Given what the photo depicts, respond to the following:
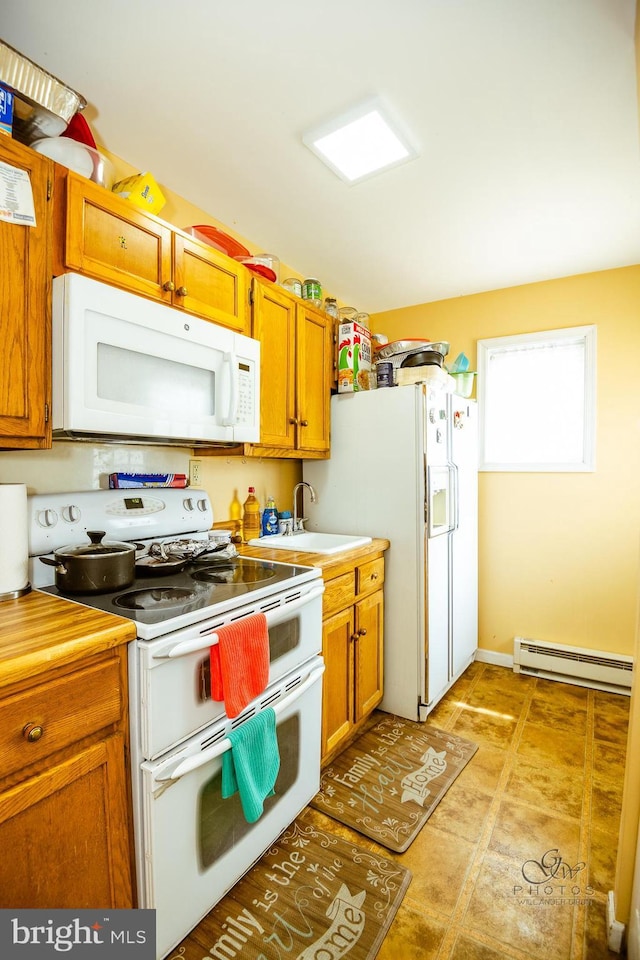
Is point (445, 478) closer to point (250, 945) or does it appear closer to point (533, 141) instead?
point (533, 141)

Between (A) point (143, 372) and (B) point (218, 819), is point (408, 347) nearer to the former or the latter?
(A) point (143, 372)

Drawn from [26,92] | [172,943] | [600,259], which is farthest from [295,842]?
[600,259]

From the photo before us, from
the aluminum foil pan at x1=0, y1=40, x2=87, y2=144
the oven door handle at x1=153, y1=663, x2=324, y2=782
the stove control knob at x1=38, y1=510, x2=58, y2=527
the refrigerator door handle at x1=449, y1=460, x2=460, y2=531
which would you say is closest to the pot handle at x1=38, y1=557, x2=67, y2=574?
the stove control knob at x1=38, y1=510, x2=58, y2=527

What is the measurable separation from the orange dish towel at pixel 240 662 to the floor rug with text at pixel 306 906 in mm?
614

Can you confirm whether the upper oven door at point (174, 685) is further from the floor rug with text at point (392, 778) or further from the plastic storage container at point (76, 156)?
the plastic storage container at point (76, 156)

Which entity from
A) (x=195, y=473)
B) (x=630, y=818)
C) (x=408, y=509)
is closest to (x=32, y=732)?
(x=195, y=473)

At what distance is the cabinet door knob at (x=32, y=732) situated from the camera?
0.90 m

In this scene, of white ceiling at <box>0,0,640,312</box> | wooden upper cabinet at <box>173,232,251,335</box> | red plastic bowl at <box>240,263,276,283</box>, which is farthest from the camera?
red plastic bowl at <box>240,263,276,283</box>

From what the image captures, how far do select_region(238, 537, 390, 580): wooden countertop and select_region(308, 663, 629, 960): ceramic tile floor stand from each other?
3.10 feet

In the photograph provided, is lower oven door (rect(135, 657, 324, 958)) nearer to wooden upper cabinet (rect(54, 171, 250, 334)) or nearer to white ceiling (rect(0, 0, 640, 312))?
wooden upper cabinet (rect(54, 171, 250, 334))

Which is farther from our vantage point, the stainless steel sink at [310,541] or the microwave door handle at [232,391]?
the stainless steel sink at [310,541]

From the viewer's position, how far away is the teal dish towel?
4.16ft

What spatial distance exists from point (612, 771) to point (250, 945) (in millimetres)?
1709

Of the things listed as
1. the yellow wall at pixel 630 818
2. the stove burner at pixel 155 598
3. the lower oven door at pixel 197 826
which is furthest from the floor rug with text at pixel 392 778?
the stove burner at pixel 155 598
